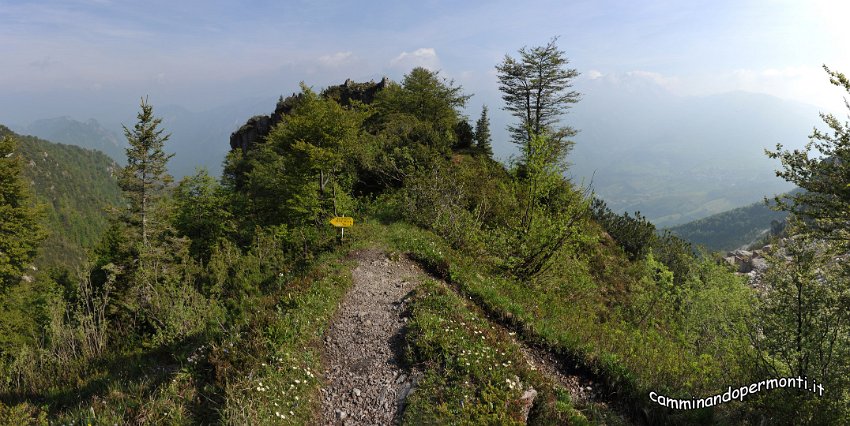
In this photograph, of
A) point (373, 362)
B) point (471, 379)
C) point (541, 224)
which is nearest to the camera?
point (471, 379)

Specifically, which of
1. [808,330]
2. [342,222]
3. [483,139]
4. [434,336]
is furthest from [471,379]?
[483,139]

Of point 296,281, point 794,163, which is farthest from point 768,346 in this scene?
point 296,281

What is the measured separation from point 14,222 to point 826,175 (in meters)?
36.6

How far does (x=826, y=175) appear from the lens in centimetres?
905

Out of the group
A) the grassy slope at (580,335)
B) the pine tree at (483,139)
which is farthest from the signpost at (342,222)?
the pine tree at (483,139)

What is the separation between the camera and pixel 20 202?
24828mm

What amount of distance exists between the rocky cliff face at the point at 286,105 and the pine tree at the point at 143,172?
94.8 feet

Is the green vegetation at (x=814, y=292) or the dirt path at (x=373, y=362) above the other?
the green vegetation at (x=814, y=292)

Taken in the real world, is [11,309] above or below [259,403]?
below

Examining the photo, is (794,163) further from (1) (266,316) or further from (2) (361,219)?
(2) (361,219)

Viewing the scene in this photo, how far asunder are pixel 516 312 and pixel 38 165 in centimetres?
24799

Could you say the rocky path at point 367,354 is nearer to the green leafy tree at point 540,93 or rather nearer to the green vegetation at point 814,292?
the green vegetation at point 814,292

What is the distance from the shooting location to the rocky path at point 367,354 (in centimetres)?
738

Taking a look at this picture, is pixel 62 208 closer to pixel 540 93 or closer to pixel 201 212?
pixel 201 212
